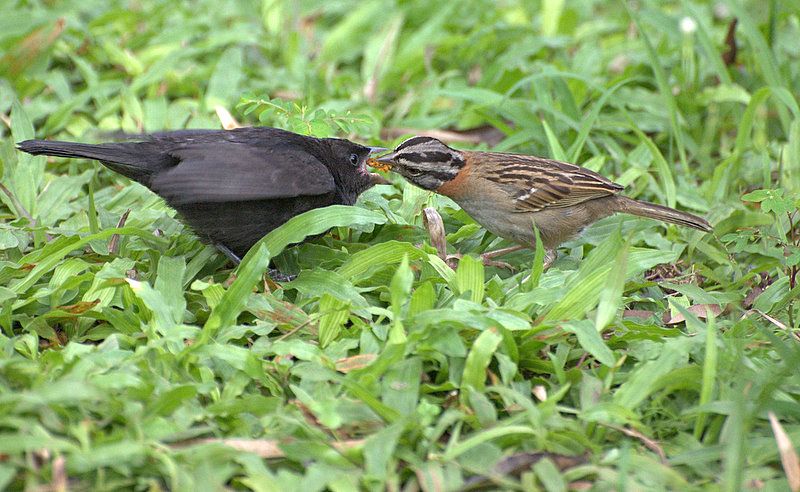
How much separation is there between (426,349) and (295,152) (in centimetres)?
151

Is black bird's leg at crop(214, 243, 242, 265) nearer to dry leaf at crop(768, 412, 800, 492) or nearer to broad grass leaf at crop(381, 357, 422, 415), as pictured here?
broad grass leaf at crop(381, 357, 422, 415)

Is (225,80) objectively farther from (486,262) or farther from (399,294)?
(399,294)

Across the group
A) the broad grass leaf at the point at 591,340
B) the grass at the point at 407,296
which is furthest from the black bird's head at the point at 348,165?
the broad grass leaf at the point at 591,340

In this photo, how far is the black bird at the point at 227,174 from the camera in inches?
180

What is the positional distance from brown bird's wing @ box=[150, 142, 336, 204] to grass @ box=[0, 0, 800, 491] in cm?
25

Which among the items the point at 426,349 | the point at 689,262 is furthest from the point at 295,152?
the point at 689,262

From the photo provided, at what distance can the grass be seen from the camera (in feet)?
11.7

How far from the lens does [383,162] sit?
541 centimetres

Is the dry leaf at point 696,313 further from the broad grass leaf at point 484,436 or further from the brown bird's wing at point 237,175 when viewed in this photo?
the brown bird's wing at point 237,175

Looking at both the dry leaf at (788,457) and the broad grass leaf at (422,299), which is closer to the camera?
the dry leaf at (788,457)

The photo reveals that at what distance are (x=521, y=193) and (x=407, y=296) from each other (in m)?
1.26

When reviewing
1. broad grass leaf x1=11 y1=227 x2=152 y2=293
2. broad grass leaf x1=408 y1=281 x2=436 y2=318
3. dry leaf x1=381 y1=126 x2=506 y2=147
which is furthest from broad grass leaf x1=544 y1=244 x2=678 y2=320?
dry leaf x1=381 y1=126 x2=506 y2=147

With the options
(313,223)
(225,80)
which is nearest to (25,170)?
(225,80)

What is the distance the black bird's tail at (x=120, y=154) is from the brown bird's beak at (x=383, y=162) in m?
1.19
